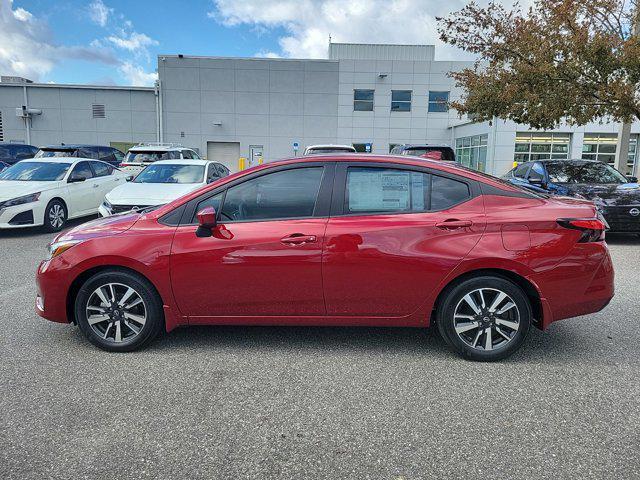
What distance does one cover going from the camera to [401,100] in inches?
1231

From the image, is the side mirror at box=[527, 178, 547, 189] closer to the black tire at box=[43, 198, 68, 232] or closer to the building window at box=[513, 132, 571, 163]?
the black tire at box=[43, 198, 68, 232]

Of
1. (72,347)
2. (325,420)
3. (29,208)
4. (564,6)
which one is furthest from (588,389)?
(564,6)

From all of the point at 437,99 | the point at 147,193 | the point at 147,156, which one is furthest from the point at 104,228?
the point at 437,99

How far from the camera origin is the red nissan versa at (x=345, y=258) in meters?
3.74

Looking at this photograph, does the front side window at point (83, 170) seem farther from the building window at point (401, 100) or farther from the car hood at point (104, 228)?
the building window at point (401, 100)

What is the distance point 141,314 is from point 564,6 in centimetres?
1153

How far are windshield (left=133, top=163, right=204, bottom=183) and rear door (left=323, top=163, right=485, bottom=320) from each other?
6736mm

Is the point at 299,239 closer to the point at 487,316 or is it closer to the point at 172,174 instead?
the point at 487,316

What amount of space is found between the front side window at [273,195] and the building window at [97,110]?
103ft

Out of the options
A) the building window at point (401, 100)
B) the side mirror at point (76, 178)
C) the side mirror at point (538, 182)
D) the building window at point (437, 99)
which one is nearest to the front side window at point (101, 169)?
the side mirror at point (76, 178)

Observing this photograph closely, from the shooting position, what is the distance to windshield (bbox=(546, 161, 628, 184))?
399 inches

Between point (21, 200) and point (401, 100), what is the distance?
84.4ft

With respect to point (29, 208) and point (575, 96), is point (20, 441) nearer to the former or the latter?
point (29, 208)

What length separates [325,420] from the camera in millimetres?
3020
